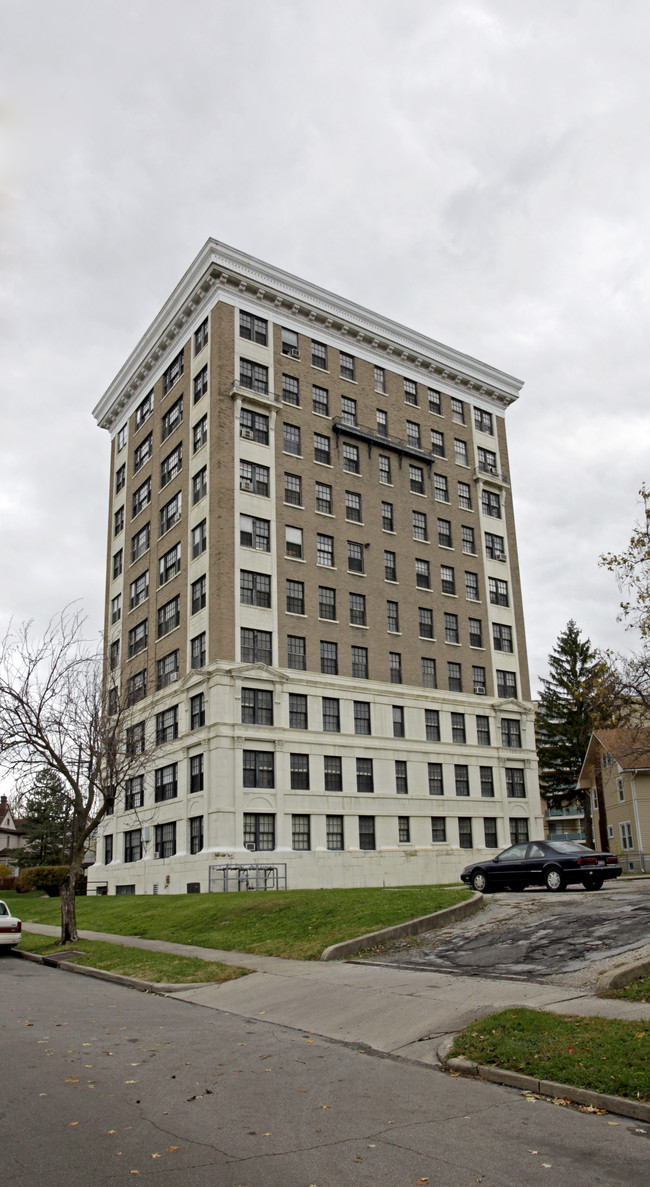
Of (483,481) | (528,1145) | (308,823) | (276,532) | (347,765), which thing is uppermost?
(483,481)

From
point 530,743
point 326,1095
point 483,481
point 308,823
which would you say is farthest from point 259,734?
point 326,1095

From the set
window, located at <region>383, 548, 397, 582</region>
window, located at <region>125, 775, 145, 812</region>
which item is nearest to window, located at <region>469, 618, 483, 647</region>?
window, located at <region>383, 548, 397, 582</region>

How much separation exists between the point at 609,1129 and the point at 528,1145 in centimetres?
78

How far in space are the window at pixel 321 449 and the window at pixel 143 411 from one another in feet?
37.3

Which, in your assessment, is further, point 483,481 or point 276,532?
point 483,481

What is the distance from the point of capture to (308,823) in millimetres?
41500

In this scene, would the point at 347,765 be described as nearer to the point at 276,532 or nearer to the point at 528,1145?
the point at 276,532

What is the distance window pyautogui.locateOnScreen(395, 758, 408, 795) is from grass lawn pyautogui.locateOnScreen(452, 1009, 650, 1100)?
35.7 meters

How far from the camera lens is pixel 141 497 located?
52.9 m

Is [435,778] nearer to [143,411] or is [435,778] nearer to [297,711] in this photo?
[297,711]

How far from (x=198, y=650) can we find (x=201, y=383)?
1385cm

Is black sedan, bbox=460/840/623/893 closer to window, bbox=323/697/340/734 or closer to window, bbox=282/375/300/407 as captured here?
window, bbox=323/697/340/734

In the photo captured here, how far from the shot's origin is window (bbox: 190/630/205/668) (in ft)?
137

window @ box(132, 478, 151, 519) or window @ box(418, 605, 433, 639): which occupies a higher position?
window @ box(132, 478, 151, 519)
